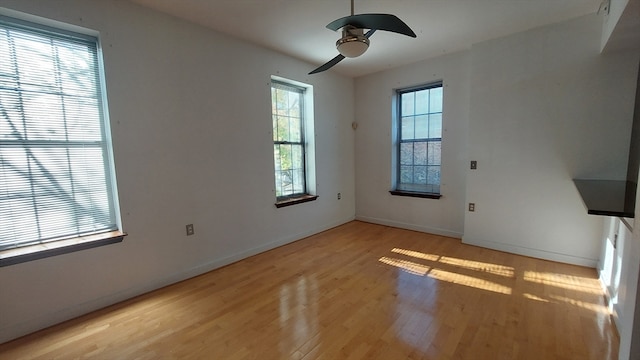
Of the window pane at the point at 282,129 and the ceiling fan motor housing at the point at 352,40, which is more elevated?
the ceiling fan motor housing at the point at 352,40

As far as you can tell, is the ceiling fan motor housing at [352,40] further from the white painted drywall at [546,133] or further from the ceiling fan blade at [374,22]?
the white painted drywall at [546,133]

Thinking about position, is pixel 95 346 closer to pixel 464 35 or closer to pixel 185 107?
pixel 185 107

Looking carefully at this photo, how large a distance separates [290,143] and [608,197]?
129 inches

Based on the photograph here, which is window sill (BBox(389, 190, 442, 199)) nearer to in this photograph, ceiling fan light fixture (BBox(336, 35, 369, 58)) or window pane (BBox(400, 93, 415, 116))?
window pane (BBox(400, 93, 415, 116))

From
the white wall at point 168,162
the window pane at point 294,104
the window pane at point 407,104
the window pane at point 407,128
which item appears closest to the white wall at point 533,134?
the window pane at point 407,104

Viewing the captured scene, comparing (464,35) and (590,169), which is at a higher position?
(464,35)

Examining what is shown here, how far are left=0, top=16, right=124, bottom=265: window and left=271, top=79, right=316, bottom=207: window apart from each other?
1873mm

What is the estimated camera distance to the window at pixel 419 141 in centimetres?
407

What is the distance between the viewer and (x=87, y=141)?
2.29 meters

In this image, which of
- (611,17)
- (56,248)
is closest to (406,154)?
(611,17)

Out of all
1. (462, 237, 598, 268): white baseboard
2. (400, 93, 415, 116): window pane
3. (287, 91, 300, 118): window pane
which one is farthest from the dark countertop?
(287, 91, 300, 118): window pane

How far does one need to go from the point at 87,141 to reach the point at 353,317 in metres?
2.62

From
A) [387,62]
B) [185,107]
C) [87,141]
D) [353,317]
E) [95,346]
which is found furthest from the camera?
[387,62]

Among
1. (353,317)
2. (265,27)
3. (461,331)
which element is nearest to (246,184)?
(265,27)
